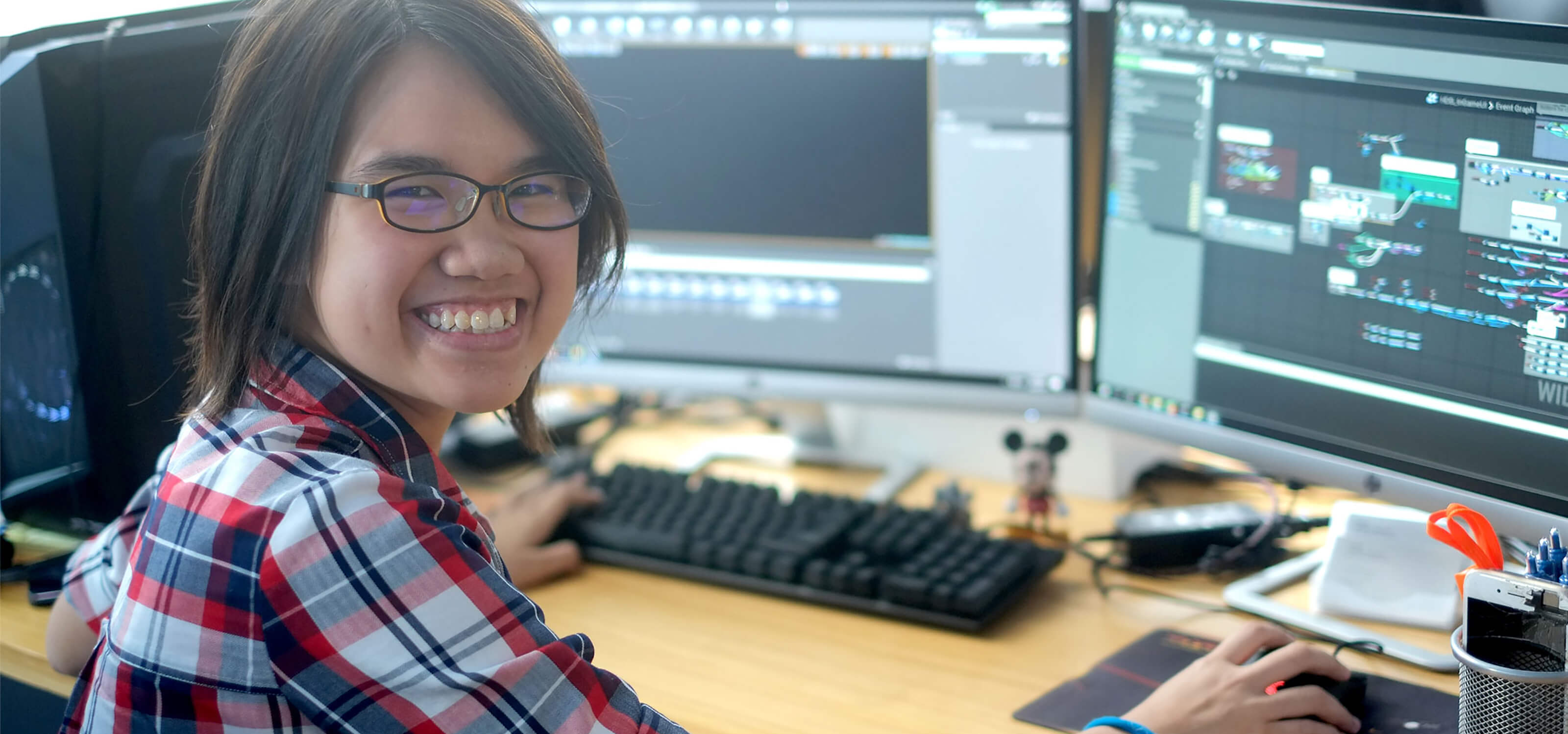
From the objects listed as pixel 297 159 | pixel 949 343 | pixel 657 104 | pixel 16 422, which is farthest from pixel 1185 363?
pixel 16 422

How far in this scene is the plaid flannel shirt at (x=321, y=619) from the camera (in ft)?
2.45

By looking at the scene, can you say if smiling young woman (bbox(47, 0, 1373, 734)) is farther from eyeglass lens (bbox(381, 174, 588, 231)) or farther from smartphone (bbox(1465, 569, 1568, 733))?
smartphone (bbox(1465, 569, 1568, 733))

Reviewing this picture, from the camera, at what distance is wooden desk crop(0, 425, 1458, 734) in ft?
3.26

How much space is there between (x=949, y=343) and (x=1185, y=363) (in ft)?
0.84

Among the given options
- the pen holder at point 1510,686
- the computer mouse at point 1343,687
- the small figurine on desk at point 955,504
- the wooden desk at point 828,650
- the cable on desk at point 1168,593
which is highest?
the pen holder at point 1510,686

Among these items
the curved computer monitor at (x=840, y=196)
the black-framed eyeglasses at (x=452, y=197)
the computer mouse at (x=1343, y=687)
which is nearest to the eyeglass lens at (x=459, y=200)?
the black-framed eyeglasses at (x=452, y=197)

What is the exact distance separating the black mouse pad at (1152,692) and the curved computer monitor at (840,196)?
337mm

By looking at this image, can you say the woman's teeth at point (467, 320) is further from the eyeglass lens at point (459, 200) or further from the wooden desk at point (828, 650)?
the wooden desk at point (828, 650)

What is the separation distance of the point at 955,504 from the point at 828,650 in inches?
12.2

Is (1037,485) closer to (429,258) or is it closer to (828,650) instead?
(828,650)

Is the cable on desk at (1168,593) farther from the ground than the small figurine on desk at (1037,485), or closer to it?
closer to it

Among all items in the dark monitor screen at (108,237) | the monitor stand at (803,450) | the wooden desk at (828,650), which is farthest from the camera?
the monitor stand at (803,450)

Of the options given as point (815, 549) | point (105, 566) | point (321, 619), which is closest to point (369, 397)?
point (321, 619)

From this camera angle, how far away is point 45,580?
1.19 m
